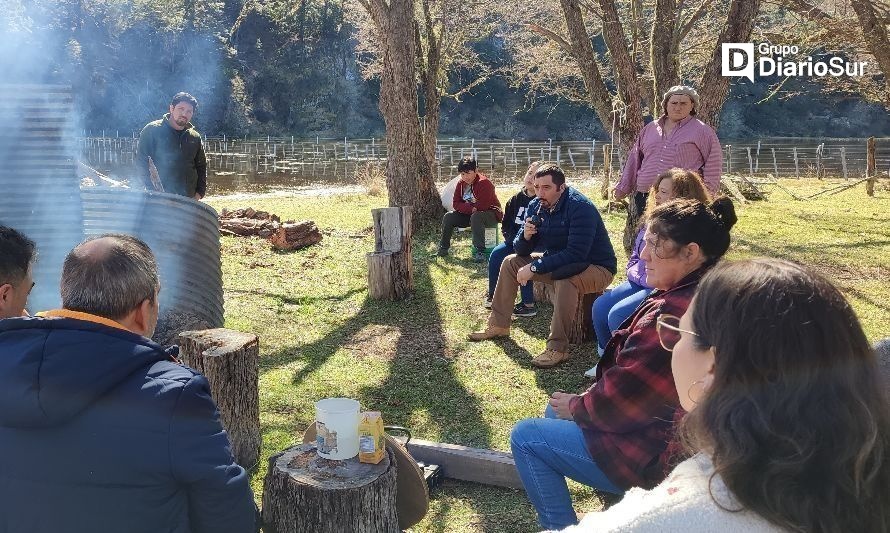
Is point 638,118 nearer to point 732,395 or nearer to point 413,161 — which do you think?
point 413,161

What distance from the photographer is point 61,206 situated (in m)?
5.10

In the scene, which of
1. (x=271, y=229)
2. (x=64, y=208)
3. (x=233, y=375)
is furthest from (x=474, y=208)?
(x=233, y=375)

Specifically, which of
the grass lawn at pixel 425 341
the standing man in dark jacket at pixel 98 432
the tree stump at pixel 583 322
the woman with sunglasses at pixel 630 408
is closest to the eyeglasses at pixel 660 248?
the woman with sunglasses at pixel 630 408

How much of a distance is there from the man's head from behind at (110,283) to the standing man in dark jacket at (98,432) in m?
0.07

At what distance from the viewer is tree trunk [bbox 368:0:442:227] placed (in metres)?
9.73

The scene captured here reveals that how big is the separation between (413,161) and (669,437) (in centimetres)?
811

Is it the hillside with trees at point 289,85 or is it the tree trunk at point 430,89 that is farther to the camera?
the hillside with trees at point 289,85

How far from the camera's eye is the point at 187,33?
52094mm

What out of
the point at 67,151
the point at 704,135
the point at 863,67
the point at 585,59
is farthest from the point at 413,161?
the point at 863,67

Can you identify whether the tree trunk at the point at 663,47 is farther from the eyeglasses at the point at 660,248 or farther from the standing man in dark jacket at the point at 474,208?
the eyeglasses at the point at 660,248

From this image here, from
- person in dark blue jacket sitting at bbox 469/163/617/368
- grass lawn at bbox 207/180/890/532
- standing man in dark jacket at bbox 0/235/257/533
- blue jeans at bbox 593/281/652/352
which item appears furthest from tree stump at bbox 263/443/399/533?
person in dark blue jacket sitting at bbox 469/163/617/368

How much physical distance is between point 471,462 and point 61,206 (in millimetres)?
3320

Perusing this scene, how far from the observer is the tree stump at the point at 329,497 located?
8.70 feet

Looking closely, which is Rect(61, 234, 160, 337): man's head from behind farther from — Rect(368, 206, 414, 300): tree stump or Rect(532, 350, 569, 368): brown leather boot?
Rect(368, 206, 414, 300): tree stump
